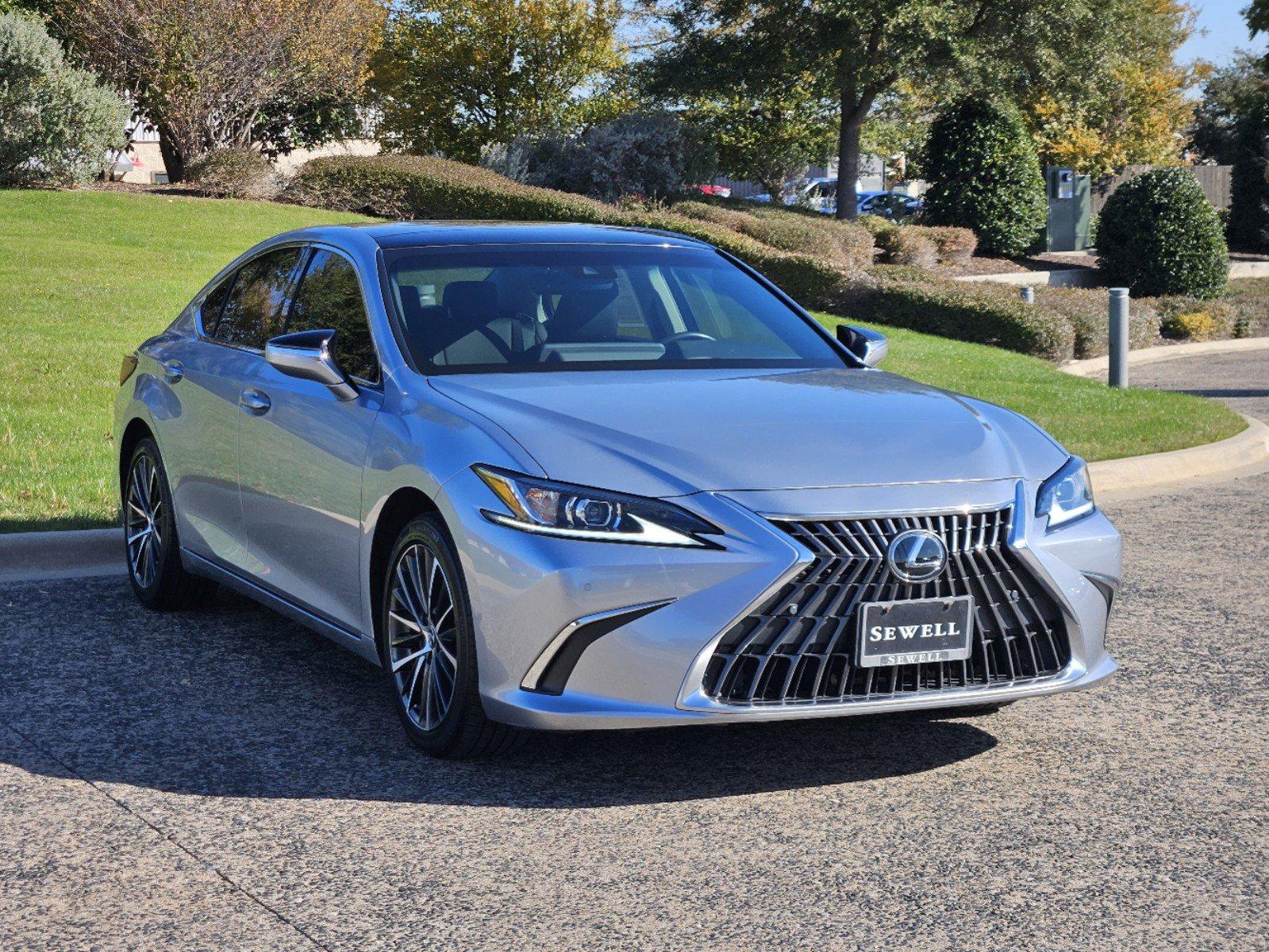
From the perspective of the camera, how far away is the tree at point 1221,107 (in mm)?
69125

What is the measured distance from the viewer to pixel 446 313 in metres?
5.89

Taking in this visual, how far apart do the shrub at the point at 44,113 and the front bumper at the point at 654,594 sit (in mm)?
24759

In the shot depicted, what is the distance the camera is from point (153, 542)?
7332 millimetres

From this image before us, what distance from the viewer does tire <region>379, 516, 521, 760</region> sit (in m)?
4.87

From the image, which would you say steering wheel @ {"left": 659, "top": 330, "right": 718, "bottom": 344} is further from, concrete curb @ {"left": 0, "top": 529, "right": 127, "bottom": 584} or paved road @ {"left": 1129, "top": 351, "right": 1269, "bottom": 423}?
paved road @ {"left": 1129, "top": 351, "right": 1269, "bottom": 423}

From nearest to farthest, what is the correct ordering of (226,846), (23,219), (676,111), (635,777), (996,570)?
(226,846) < (996,570) < (635,777) < (23,219) < (676,111)

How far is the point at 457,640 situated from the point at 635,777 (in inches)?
27.6

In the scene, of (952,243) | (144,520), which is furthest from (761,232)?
(144,520)

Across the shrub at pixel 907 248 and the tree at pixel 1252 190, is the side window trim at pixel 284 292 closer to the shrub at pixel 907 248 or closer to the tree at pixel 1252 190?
the shrub at pixel 907 248

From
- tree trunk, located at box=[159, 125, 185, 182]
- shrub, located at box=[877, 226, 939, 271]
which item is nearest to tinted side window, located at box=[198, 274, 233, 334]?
shrub, located at box=[877, 226, 939, 271]

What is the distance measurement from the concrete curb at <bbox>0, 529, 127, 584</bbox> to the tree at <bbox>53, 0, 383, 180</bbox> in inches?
959

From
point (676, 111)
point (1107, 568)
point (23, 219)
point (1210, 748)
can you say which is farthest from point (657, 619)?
point (676, 111)

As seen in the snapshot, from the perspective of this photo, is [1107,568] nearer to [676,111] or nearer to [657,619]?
[657,619]

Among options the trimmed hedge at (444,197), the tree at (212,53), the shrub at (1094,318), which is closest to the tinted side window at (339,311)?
the shrub at (1094,318)
